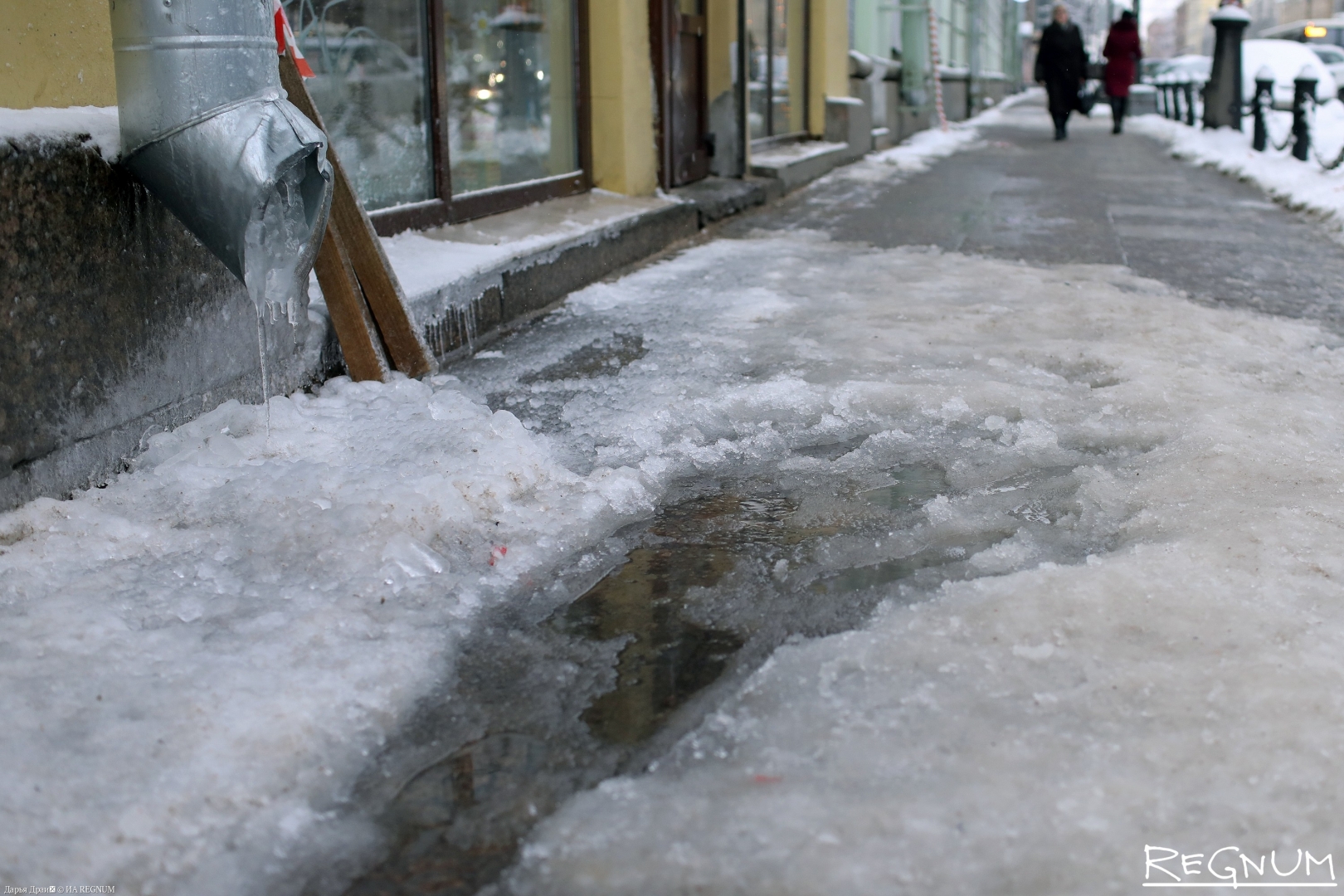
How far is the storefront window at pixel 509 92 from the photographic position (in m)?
5.59

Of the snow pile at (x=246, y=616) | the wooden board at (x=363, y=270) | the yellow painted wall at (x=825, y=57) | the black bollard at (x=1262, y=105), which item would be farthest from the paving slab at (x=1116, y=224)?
the snow pile at (x=246, y=616)

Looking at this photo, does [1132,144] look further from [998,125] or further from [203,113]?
[203,113]

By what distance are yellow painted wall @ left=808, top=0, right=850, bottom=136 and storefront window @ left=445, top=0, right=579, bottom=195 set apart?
19.8ft

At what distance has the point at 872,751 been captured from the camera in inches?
68.2

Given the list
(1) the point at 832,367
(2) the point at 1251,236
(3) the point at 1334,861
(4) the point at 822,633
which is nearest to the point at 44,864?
(4) the point at 822,633

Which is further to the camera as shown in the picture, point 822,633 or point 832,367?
point 832,367

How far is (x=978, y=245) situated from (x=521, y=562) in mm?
5059

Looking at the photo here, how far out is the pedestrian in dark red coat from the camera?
17.0 meters

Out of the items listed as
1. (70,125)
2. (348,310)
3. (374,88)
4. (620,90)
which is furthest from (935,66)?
(70,125)

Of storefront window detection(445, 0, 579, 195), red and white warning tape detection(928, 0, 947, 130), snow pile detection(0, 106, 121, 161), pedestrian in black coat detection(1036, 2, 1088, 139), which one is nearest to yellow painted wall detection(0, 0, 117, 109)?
snow pile detection(0, 106, 121, 161)

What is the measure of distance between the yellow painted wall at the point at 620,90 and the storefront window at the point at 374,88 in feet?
5.70

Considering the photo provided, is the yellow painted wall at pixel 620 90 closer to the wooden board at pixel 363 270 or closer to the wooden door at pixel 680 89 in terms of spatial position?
the wooden door at pixel 680 89

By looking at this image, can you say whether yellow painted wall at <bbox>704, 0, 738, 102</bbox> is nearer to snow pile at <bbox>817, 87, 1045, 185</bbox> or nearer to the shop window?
the shop window

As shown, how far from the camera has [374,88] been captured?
4965 millimetres
